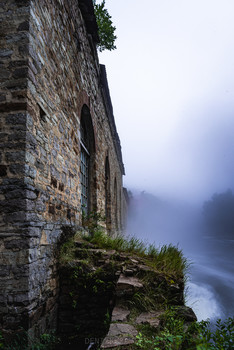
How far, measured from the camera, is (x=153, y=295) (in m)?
3.03

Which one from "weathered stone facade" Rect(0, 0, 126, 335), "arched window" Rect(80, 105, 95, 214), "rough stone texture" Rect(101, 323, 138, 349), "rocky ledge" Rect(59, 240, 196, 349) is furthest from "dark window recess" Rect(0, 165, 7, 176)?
"arched window" Rect(80, 105, 95, 214)

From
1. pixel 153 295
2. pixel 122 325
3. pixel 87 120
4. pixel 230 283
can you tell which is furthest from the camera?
pixel 230 283

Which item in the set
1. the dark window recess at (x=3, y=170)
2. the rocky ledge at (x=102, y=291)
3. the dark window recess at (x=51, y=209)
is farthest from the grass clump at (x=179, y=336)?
the dark window recess at (x=3, y=170)

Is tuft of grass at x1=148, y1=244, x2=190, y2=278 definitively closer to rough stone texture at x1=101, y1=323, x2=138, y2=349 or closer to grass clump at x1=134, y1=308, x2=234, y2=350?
grass clump at x1=134, y1=308, x2=234, y2=350

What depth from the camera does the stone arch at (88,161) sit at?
246 inches

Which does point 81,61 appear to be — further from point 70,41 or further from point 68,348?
point 68,348

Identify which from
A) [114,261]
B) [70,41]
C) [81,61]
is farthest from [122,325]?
[81,61]

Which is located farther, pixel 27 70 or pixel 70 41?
pixel 70 41

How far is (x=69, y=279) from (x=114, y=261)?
72cm

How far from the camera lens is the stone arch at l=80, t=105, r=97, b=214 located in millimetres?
6242

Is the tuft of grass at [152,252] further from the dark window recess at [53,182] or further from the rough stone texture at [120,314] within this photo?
the dark window recess at [53,182]

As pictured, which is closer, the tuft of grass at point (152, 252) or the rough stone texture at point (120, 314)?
the rough stone texture at point (120, 314)

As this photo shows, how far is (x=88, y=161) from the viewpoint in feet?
21.6

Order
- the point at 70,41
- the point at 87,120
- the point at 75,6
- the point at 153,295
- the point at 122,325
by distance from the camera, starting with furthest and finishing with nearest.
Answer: the point at 87,120 → the point at 75,6 → the point at 70,41 → the point at 153,295 → the point at 122,325
